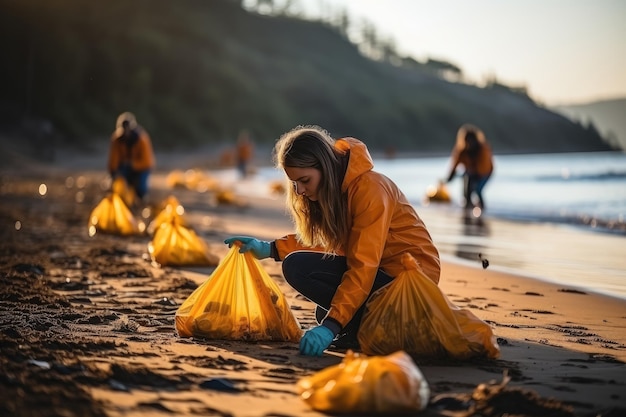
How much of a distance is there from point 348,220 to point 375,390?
1288 millimetres

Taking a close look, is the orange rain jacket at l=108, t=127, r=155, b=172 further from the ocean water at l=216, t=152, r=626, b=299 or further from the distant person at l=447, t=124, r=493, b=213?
the distant person at l=447, t=124, r=493, b=213

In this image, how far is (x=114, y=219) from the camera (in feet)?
34.8

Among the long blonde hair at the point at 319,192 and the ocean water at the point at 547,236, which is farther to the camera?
the ocean water at the point at 547,236

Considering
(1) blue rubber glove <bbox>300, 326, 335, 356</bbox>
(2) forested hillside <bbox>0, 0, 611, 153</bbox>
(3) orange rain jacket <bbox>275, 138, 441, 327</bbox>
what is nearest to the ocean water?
(3) orange rain jacket <bbox>275, 138, 441, 327</bbox>

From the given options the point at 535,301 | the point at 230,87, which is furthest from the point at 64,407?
the point at 230,87

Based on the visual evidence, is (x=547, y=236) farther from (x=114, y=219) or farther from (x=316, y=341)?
(x=316, y=341)

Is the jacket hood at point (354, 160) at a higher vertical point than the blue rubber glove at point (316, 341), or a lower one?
higher

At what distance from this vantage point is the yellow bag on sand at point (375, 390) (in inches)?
135

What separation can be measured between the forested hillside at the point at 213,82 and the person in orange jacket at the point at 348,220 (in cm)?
3599

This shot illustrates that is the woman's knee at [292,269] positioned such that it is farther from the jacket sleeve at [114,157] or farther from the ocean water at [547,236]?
the jacket sleeve at [114,157]

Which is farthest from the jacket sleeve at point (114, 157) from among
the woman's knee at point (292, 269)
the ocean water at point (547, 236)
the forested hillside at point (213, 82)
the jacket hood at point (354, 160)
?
the forested hillside at point (213, 82)

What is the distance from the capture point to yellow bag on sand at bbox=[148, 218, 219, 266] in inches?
317

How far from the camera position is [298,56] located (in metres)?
103

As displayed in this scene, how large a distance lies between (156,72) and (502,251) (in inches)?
2050
